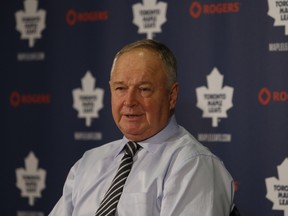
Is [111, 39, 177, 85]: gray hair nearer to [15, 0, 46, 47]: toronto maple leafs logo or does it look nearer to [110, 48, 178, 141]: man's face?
[110, 48, 178, 141]: man's face

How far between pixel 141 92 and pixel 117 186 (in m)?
0.40

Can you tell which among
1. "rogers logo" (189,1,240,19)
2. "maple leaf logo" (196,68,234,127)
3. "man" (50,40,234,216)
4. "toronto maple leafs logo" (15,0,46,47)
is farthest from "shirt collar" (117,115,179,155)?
"toronto maple leafs logo" (15,0,46,47)

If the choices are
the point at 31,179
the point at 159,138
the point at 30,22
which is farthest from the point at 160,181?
the point at 30,22

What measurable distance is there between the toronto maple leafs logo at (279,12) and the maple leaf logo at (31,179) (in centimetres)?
163

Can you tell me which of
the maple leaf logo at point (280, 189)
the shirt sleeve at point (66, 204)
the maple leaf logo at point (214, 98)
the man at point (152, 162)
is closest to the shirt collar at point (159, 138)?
the man at point (152, 162)

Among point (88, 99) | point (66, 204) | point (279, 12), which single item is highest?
point (279, 12)

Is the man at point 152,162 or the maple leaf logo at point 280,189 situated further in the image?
the maple leaf logo at point 280,189

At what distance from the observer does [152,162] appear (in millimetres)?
2268

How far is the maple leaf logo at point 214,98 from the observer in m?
2.86

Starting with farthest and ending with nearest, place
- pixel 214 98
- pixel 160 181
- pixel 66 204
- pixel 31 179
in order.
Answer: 1. pixel 31 179
2. pixel 214 98
3. pixel 66 204
4. pixel 160 181

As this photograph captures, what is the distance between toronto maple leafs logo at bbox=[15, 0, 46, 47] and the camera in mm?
3361

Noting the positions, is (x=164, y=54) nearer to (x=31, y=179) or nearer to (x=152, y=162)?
(x=152, y=162)

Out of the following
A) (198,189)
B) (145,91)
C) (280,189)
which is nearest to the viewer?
(198,189)

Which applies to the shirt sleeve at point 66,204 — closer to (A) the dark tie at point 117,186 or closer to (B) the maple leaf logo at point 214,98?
(A) the dark tie at point 117,186
